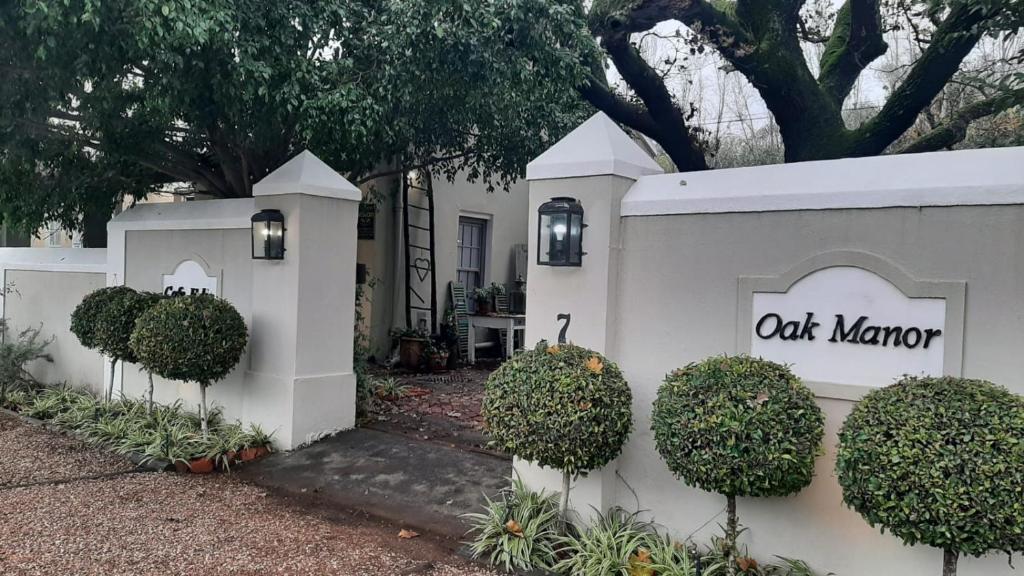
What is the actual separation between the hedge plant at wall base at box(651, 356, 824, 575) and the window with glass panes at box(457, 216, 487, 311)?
8.79m

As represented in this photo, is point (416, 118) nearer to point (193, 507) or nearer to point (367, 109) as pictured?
point (367, 109)

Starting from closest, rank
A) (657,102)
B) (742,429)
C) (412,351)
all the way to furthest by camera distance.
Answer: (742,429), (657,102), (412,351)

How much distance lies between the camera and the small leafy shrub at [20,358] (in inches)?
334

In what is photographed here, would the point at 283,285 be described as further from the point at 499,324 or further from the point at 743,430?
the point at 499,324

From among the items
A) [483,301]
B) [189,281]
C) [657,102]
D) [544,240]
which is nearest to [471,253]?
[483,301]

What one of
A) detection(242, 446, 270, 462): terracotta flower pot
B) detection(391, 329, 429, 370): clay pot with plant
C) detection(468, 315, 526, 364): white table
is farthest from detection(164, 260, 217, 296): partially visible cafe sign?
detection(468, 315, 526, 364): white table

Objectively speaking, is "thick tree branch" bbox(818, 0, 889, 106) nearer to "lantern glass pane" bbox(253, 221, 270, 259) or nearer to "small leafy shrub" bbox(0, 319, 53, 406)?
"lantern glass pane" bbox(253, 221, 270, 259)

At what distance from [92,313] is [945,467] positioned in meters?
7.51

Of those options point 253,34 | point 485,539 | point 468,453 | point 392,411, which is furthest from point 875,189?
point 392,411

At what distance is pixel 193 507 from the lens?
16.5 feet

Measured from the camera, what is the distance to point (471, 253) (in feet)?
41.2

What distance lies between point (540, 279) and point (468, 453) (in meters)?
2.01

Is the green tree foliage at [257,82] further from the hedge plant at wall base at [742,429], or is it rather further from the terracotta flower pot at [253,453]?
the hedge plant at wall base at [742,429]

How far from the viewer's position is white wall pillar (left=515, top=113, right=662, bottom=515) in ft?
14.4
